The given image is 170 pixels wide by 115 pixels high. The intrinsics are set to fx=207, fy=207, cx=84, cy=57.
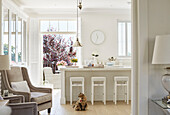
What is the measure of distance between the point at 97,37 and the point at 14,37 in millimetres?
3382

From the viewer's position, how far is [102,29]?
852cm

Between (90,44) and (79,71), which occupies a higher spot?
(90,44)

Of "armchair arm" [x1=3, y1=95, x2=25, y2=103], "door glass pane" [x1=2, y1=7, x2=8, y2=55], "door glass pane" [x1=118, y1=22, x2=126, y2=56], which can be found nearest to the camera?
"armchair arm" [x1=3, y1=95, x2=25, y2=103]

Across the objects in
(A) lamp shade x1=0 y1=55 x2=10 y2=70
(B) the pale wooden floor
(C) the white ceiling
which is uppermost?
(C) the white ceiling

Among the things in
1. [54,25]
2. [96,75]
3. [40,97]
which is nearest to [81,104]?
[40,97]

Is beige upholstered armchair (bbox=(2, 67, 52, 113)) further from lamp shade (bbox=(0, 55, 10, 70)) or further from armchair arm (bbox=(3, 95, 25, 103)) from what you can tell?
lamp shade (bbox=(0, 55, 10, 70))

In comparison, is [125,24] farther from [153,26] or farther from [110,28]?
[153,26]

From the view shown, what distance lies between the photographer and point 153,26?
314 centimetres

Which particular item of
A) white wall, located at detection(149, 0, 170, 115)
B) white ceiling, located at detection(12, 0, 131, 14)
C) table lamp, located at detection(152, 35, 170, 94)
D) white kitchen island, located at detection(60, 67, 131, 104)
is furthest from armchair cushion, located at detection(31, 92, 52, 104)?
white ceiling, located at detection(12, 0, 131, 14)

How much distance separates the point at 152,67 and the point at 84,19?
18.7 ft

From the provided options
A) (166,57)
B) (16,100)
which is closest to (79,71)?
(16,100)

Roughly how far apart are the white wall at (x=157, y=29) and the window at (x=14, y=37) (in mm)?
3970

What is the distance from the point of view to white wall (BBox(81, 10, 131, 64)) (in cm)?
845

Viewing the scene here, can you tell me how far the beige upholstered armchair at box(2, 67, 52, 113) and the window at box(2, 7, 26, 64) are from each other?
3.70 ft
